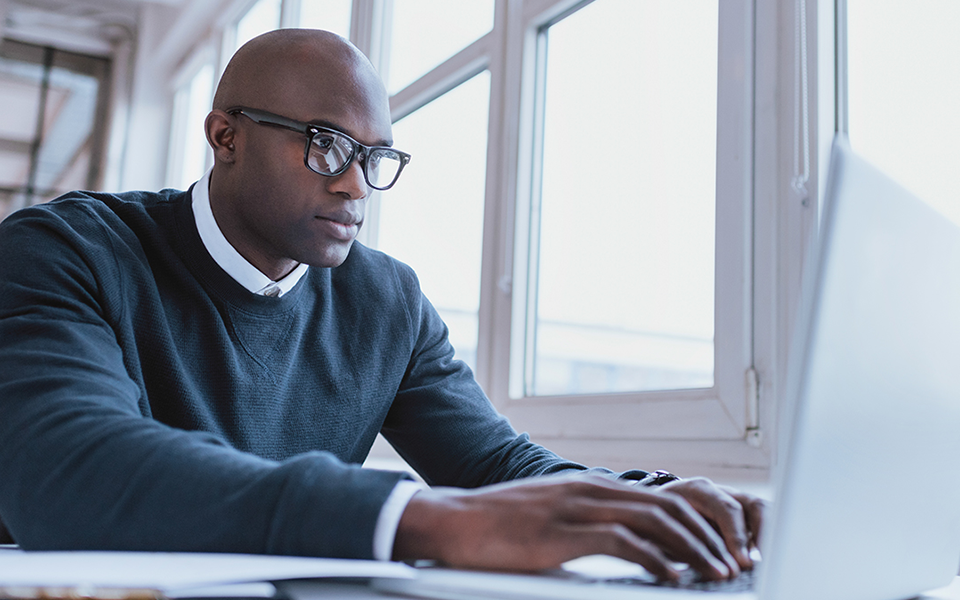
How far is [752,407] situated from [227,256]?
778 mm

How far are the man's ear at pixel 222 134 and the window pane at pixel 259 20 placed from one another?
7.42 feet

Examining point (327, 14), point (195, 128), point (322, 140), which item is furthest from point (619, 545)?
point (195, 128)

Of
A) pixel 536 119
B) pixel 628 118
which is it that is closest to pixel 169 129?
pixel 536 119

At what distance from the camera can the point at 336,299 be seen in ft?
4.33

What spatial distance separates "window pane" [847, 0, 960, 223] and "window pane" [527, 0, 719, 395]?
0.25 meters

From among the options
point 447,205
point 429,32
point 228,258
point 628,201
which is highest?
point 429,32

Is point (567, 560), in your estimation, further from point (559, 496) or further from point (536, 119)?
point (536, 119)

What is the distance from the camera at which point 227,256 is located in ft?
3.77

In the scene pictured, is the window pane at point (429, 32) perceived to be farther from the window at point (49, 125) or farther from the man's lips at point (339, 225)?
the window at point (49, 125)

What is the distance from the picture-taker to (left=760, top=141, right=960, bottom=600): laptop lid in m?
0.40

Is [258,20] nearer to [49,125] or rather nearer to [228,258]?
[49,125]

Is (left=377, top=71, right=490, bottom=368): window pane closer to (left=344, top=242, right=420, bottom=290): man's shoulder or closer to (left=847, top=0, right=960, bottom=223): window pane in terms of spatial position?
(left=344, top=242, right=420, bottom=290): man's shoulder

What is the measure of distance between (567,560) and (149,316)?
0.71m

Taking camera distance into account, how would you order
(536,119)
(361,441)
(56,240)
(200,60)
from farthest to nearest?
(200,60)
(536,119)
(361,441)
(56,240)
